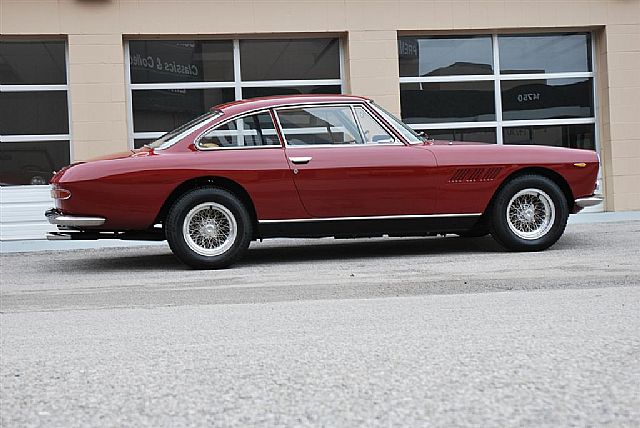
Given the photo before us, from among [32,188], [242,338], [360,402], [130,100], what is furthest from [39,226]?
[360,402]

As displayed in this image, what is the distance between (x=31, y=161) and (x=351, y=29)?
4.76m

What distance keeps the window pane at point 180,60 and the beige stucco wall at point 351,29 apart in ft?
1.00

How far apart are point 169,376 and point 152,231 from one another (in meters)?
4.56

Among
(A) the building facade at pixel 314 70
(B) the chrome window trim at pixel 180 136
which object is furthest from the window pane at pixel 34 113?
(B) the chrome window trim at pixel 180 136

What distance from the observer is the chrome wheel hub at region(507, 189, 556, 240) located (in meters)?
8.05

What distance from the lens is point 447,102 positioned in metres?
Answer: 13.0

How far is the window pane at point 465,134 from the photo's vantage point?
12981 mm

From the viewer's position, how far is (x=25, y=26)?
1191 cm

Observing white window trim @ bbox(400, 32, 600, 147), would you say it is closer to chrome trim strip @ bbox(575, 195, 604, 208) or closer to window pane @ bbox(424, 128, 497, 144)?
window pane @ bbox(424, 128, 497, 144)

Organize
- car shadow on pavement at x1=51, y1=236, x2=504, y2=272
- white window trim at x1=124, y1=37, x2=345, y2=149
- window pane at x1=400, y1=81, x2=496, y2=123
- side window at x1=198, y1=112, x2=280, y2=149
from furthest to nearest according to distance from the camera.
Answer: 1. window pane at x1=400, y1=81, x2=496, y2=123
2. white window trim at x1=124, y1=37, x2=345, y2=149
3. car shadow on pavement at x1=51, y1=236, x2=504, y2=272
4. side window at x1=198, y1=112, x2=280, y2=149

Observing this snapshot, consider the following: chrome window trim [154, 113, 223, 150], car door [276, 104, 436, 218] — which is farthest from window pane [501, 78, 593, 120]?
chrome window trim [154, 113, 223, 150]

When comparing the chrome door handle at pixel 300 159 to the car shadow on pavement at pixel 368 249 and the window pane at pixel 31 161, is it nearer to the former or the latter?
the car shadow on pavement at pixel 368 249

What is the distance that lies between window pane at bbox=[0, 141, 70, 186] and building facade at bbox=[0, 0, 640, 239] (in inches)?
→ 0.7

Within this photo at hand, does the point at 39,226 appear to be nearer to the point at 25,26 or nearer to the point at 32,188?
the point at 32,188
